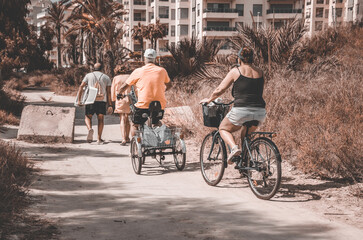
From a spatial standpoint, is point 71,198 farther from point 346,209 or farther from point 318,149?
point 318,149

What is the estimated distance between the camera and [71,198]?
565 centimetres

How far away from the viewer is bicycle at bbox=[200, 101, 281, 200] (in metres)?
5.45

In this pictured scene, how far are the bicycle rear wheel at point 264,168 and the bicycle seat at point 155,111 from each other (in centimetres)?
211

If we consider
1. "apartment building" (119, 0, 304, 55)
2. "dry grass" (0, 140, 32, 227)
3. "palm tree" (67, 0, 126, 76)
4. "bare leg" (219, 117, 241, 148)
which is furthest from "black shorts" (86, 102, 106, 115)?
"apartment building" (119, 0, 304, 55)

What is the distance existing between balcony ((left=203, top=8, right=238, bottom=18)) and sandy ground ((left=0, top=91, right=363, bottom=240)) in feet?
205

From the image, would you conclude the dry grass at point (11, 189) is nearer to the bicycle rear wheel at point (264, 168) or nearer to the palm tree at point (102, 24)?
the bicycle rear wheel at point (264, 168)

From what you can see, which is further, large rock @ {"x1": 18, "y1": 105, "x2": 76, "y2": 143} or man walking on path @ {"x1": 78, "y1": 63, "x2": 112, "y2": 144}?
large rock @ {"x1": 18, "y1": 105, "x2": 76, "y2": 143}

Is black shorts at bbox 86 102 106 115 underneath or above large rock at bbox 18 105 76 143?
above

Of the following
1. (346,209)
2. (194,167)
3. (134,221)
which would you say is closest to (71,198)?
(134,221)

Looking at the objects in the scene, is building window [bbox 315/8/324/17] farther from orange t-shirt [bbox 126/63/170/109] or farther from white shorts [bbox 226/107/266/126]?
white shorts [bbox 226/107/266/126]

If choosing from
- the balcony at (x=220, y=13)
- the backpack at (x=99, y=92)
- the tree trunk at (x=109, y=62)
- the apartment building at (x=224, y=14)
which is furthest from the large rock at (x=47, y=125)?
the balcony at (x=220, y=13)

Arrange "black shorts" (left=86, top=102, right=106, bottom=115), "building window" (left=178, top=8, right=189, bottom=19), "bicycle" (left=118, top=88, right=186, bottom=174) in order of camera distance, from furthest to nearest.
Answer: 1. "building window" (left=178, top=8, right=189, bottom=19)
2. "black shorts" (left=86, top=102, right=106, bottom=115)
3. "bicycle" (left=118, top=88, right=186, bottom=174)

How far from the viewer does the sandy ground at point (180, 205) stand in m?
4.41

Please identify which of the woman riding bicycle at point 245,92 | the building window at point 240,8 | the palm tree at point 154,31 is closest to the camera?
the woman riding bicycle at point 245,92
